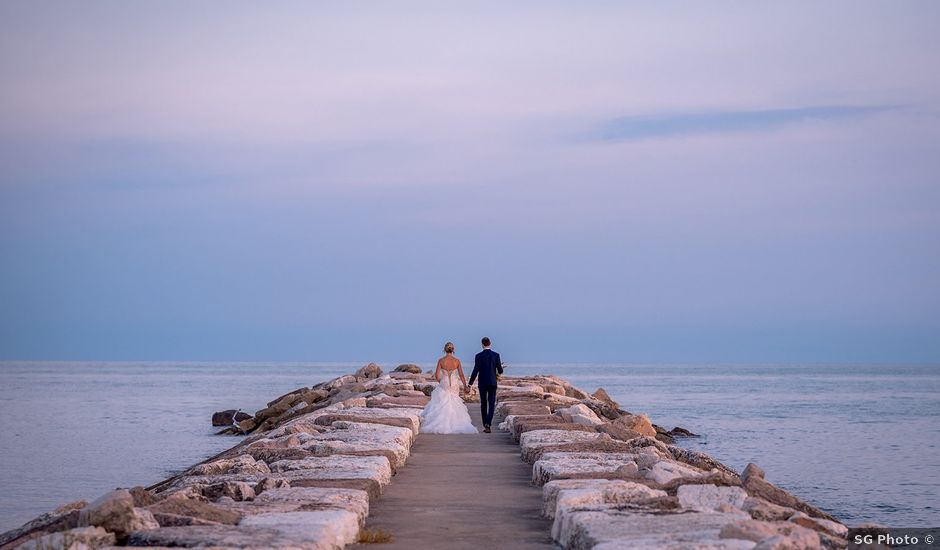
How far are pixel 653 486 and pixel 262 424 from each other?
20910 millimetres

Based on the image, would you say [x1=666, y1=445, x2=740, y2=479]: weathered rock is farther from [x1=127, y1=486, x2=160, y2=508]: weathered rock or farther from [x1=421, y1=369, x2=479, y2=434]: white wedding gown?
[x1=127, y1=486, x2=160, y2=508]: weathered rock

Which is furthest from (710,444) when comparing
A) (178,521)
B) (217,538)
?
(217,538)

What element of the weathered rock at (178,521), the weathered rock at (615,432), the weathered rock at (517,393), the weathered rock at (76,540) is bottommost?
the weathered rock at (76,540)

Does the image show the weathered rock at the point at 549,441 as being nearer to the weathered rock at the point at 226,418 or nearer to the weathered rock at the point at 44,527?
the weathered rock at the point at 44,527

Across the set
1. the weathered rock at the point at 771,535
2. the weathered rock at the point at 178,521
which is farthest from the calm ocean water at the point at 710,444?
the weathered rock at the point at 771,535

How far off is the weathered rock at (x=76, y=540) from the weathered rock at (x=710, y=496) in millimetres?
3463

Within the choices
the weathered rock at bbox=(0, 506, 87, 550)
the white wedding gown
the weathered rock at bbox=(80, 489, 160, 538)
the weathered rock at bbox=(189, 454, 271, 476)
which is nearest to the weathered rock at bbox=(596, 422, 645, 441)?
the white wedding gown

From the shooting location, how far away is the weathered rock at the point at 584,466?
813cm

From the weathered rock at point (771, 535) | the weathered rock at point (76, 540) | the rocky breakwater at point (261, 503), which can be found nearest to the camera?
the weathered rock at point (771, 535)

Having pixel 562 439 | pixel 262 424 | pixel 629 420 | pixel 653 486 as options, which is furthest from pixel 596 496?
pixel 262 424

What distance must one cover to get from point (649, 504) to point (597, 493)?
1.31 ft

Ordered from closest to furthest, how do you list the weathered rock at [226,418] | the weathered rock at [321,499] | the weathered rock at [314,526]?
the weathered rock at [314,526] < the weathered rock at [321,499] < the weathered rock at [226,418]

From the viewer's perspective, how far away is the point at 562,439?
36.2 feet

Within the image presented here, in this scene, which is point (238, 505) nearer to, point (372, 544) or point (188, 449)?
point (372, 544)
